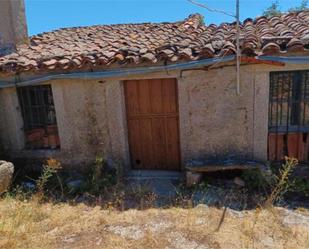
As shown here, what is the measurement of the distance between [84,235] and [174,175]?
2.85 meters

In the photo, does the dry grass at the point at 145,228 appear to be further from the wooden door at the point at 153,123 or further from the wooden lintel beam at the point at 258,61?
the wooden lintel beam at the point at 258,61

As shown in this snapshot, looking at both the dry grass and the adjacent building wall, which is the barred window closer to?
the adjacent building wall

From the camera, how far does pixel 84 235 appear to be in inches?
180

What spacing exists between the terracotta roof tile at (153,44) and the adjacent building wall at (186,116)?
0.51 metres

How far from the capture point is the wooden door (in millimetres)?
6773

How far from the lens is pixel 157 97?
22.3ft

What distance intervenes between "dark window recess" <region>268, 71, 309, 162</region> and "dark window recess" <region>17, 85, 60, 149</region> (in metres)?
5.22

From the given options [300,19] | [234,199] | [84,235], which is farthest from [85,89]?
[300,19]

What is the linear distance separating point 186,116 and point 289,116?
7.32 ft

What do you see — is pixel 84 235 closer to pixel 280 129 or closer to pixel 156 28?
pixel 280 129

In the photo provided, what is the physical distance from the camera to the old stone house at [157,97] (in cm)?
602

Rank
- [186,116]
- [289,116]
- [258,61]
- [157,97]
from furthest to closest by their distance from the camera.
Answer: [157,97] → [186,116] → [289,116] → [258,61]

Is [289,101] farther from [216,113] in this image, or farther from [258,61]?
[216,113]

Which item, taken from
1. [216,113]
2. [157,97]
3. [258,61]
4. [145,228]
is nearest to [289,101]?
[258,61]
